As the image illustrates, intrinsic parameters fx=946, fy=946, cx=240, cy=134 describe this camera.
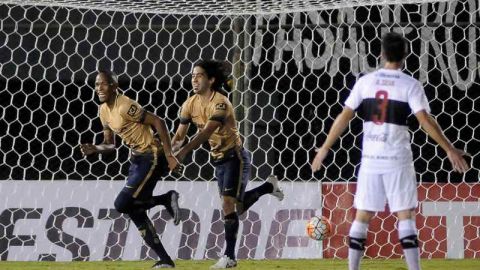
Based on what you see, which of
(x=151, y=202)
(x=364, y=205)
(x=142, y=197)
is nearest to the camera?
(x=364, y=205)

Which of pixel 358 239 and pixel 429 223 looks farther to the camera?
pixel 429 223

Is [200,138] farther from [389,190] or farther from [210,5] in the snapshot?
[210,5]

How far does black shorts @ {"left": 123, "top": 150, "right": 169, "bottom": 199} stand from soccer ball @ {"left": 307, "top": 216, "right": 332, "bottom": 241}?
1795 millimetres

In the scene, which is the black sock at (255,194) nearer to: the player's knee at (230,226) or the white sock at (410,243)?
the player's knee at (230,226)

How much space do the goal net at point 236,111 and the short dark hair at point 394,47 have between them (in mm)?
3166

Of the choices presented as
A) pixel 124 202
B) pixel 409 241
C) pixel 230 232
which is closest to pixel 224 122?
pixel 230 232

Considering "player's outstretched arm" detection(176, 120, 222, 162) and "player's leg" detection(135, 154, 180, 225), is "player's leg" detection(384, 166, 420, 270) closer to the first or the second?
"player's outstretched arm" detection(176, 120, 222, 162)

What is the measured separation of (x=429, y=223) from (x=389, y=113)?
12.5 ft

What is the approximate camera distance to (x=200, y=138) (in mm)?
7426

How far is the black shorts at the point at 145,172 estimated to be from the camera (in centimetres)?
776

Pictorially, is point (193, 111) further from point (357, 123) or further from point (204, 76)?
point (357, 123)

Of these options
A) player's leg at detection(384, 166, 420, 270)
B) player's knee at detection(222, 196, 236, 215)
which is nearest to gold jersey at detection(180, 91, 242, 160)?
player's knee at detection(222, 196, 236, 215)

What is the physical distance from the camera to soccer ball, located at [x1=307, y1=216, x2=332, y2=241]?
9.04 m

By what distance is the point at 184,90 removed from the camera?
1048cm
